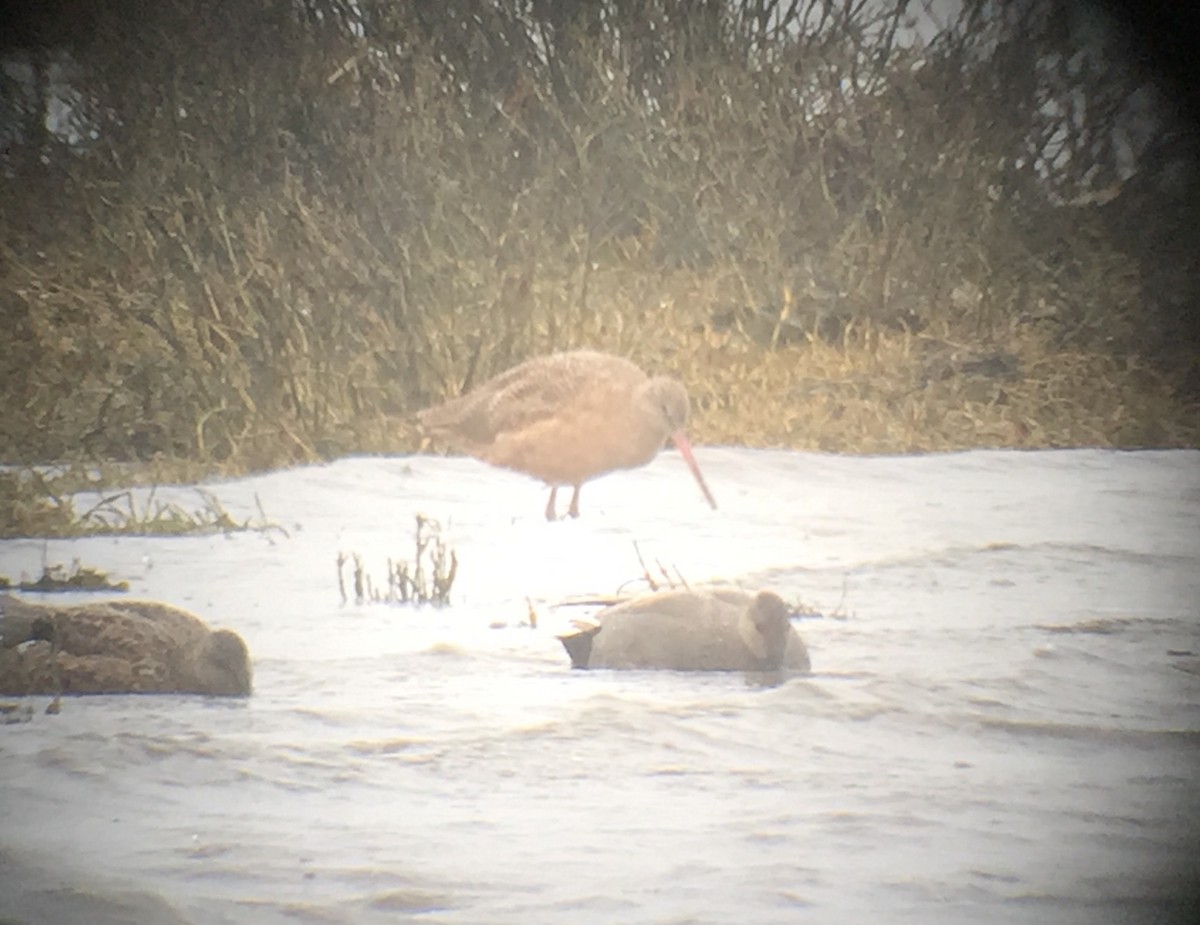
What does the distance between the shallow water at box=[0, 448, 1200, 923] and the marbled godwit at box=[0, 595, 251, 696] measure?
0.13 feet

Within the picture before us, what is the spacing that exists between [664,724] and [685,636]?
16 centimetres

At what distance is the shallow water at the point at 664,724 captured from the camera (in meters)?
2.71

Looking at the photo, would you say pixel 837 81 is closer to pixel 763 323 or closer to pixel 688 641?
pixel 763 323

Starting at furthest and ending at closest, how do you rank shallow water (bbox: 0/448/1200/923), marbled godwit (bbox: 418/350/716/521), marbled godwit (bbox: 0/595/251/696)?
1. marbled godwit (bbox: 418/350/716/521)
2. marbled godwit (bbox: 0/595/251/696)
3. shallow water (bbox: 0/448/1200/923)

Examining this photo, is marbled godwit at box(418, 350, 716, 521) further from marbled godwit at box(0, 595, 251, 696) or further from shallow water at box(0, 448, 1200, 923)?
marbled godwit at box(0, 595, 251, 696)

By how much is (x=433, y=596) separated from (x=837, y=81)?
48.1 inches

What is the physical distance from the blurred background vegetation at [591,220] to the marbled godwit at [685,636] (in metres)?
0.36

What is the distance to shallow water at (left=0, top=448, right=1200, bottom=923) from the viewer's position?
2.71 m

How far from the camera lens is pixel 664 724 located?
9.23ft

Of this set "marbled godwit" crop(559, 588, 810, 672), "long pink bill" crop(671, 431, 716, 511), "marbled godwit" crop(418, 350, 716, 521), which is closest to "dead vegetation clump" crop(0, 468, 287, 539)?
"marbled godwit" crop(418, 350, 716, 521)

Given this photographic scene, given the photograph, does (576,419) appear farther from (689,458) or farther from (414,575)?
(414,575)

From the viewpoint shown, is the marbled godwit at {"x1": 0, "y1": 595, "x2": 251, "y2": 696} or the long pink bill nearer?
the marbled godwit at {"x1": 0, "y1": 595, "x2": 251, "y2": 696}

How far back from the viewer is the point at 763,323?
10.3 feet

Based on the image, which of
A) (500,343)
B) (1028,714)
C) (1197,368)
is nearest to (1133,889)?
(1028,714)
